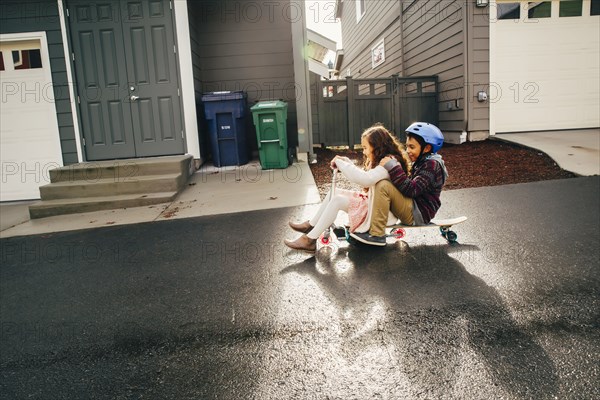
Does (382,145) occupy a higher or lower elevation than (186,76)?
lower

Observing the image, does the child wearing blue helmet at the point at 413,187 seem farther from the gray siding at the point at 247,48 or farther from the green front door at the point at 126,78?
the gray siding at the point at 247,48

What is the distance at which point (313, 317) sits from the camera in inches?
98.0

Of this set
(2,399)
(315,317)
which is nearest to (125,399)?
(2,399)

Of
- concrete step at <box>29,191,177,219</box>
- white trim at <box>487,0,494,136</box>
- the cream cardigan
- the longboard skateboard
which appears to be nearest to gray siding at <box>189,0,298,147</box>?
concrete step at <box>29,191,177,219</box>

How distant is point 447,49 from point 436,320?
8498 millimetres

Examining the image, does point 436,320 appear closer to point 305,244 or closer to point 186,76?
point 305,244

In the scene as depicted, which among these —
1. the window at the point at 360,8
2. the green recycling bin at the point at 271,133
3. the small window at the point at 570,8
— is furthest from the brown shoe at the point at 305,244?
the window at the point at 360,8

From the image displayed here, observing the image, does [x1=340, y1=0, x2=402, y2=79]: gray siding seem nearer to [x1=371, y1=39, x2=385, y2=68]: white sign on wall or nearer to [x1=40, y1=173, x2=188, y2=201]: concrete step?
[x1=371, y1=39, x2=385, y2=68]: white sign on wall

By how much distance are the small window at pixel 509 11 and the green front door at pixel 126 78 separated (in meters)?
6.47

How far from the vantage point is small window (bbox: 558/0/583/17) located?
28.6ft

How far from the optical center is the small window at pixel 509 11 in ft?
28.2

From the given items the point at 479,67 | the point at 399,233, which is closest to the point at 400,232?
the point at 399,233

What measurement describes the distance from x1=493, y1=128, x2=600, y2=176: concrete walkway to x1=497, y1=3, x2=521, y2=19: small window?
2382mm

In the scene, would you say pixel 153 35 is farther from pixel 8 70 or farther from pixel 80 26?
pixel 8 70
